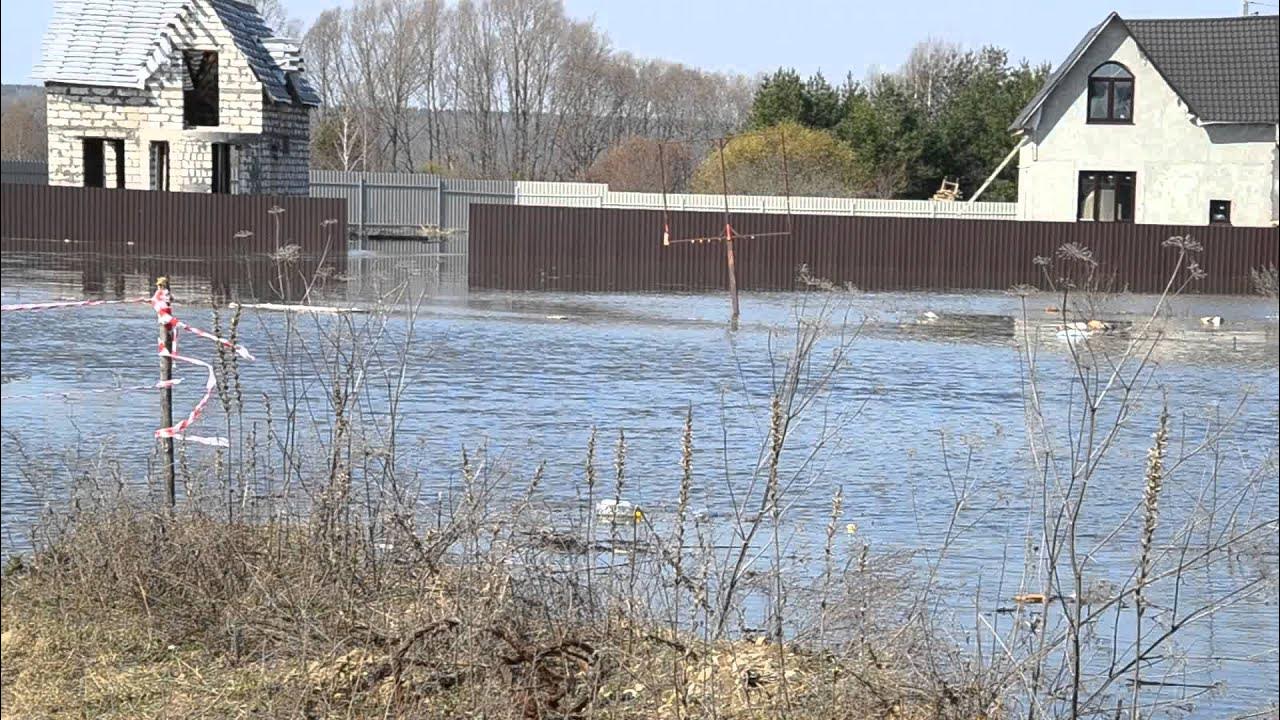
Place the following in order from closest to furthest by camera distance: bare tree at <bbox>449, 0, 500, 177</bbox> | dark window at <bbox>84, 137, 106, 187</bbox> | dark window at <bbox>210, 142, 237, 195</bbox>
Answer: bare tree at <bbox>449, 0, 500, 177</bbox> → dark window at <bbox>84, 137, 106, 187</bbox> → dark window at <bbox>210, 142, 237, 195</bbox>

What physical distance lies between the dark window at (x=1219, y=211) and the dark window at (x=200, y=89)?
98.7ft

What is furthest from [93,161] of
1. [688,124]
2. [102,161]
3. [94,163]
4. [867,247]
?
[867,247]

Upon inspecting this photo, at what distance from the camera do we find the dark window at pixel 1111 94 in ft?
161

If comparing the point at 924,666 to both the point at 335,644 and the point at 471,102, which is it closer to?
the point at 335,644

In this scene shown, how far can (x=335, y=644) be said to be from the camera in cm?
589

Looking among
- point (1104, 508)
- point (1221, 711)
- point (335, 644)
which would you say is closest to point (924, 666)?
point (1221, 711)

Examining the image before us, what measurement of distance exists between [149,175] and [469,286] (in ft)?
72.7

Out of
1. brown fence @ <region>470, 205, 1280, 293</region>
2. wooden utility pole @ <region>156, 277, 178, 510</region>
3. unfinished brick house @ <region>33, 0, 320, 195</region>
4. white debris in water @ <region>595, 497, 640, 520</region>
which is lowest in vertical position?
white debris in water @ <region>595, 497, 640, 520</region>

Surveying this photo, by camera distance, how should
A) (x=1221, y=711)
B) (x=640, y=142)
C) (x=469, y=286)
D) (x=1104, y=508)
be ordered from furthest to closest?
1. (x=640, y=142)
2. (x=469, y=286)
3. (x=1104, y=508)
4. (x=1221, y=711)

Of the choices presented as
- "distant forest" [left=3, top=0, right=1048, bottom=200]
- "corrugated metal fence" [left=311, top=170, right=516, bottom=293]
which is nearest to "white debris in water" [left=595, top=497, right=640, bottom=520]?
"distant forest" [left=3, top=0, right=1048, bottom=200]

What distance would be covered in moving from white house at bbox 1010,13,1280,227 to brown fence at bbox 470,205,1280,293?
9865mm

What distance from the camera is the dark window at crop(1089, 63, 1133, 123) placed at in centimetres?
4909

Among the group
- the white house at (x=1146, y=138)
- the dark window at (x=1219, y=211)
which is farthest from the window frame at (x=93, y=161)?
the dark window at (x=1219, y=211)

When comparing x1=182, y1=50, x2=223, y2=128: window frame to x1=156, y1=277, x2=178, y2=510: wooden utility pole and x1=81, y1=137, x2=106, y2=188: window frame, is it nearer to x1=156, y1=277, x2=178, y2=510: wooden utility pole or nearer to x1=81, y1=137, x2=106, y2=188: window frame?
x1=81, y1=137, x2=106, y2=188: window frame
